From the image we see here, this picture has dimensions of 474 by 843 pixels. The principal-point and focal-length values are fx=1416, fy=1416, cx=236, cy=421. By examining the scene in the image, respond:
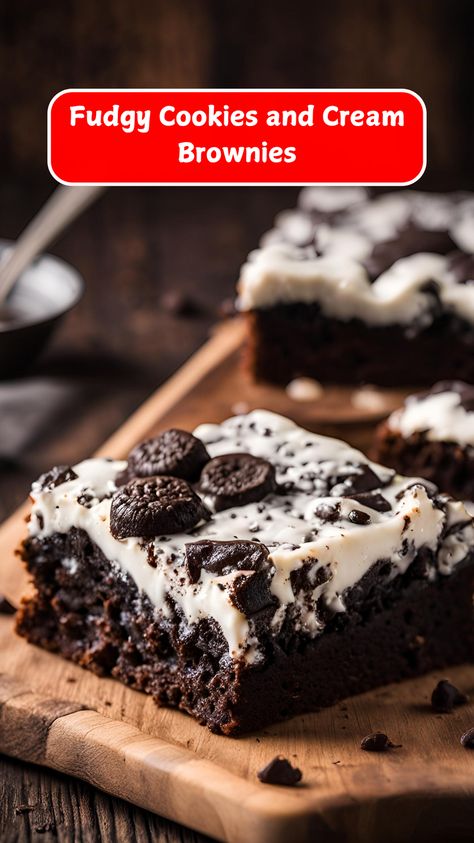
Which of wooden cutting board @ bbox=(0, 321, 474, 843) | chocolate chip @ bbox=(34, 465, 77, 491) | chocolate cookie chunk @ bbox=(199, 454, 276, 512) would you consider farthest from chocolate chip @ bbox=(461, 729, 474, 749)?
chocolate chip @ bbox=(34, 465, 77, 491)

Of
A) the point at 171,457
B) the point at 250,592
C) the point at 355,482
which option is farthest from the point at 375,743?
the point at 171,457

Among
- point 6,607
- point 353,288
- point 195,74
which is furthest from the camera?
point 195,74

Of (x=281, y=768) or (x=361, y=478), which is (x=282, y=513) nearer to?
(x=361, y=478)

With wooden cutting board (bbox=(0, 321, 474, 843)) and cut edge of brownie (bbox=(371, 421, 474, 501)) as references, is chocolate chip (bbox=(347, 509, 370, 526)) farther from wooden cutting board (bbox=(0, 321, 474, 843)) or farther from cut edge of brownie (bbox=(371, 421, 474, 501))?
cut edge of brownie (bbox=(371, 421, 474, 501))

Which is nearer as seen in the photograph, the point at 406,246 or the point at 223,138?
the point at 223,138

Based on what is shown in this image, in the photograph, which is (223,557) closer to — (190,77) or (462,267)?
(462,267)
